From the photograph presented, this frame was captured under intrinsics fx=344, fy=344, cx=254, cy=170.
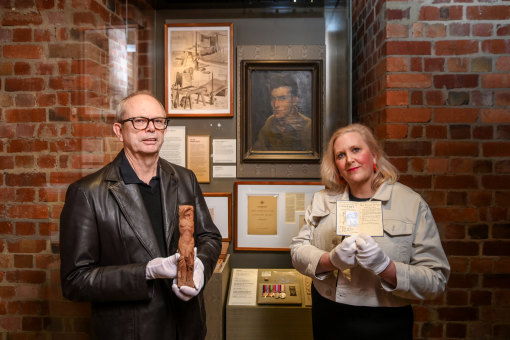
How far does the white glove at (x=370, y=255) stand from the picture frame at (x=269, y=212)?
1.32 m

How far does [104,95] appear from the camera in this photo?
2.17 meters

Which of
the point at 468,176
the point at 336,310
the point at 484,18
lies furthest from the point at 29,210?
the point at 484,18

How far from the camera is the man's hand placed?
1.32 metres

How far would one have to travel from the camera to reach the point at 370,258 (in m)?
1.33

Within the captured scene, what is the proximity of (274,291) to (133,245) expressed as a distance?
1262mm

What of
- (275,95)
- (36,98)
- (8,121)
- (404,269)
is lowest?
(404,269)

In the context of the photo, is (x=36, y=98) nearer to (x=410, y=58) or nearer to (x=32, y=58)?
(x=32, y=58)

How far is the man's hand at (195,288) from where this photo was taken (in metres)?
1.32

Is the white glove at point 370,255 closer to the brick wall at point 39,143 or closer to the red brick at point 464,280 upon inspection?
the red brick at point 464,280

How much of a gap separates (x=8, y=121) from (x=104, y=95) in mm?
535

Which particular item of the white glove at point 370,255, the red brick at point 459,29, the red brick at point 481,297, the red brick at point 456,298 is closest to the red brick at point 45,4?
the white glove at point 370,255

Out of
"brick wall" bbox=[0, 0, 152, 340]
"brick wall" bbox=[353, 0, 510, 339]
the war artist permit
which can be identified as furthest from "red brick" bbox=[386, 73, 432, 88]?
"brick wall" bbox=[0, 0, 152, 340]

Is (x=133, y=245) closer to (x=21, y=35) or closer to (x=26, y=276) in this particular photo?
(x=26, y=276)

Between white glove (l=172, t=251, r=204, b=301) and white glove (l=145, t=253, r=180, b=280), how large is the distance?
4 centimetres
